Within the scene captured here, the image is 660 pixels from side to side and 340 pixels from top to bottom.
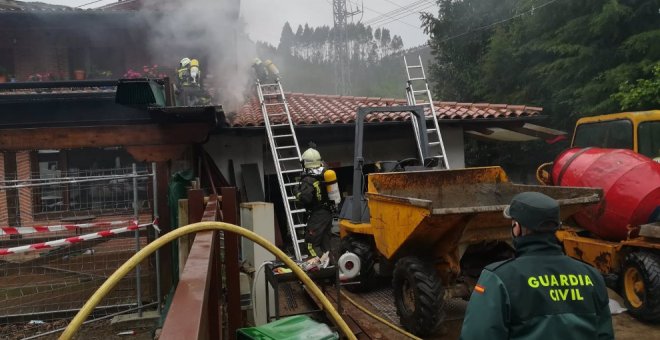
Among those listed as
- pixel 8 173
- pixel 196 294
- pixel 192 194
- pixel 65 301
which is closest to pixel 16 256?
pixel 65 301

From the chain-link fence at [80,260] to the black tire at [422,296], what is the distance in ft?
11.4

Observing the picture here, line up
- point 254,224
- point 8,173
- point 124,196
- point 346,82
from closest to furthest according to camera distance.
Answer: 1. point 254,224
2. point 124,196
3. point 8,173
4. point 346,82

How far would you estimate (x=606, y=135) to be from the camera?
7.10 metres

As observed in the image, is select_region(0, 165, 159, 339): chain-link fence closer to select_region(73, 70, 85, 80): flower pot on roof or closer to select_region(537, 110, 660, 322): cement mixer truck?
select_region(537, 110, 660, 322): cement mixer truck

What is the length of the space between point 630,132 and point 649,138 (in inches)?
9.7

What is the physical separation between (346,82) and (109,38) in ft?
49.8

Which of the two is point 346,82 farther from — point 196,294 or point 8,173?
point 196,294

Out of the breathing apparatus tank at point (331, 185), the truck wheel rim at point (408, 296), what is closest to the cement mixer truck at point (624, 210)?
the truck wheel rim at point (408, 296)

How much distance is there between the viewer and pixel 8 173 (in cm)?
1178

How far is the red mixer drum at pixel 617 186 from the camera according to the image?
5684 millimetres

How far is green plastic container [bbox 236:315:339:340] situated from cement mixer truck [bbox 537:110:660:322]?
164 inches

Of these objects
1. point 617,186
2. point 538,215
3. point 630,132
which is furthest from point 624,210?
point 538,215

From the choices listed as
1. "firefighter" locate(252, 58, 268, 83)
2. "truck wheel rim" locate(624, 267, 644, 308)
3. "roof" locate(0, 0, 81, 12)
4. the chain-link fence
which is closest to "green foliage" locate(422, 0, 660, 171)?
"truck wheel rim" locate(624, 267, 644, 308)

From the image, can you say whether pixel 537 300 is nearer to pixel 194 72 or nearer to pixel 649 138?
pixel 649 138
